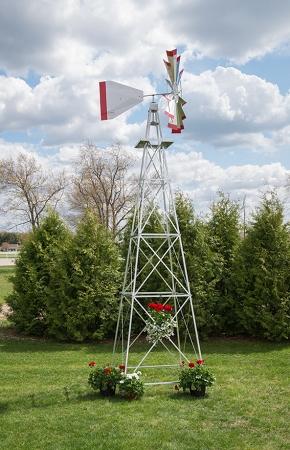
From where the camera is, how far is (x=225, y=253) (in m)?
12.0

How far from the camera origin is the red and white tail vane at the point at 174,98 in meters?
7.13

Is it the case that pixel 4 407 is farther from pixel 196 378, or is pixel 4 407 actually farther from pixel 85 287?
pixel 85 287

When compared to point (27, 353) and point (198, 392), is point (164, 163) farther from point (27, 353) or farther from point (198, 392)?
point (27, 353)

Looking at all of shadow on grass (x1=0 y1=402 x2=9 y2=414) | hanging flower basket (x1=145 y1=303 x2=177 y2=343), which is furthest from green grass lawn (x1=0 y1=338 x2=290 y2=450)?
hanging flower basket (x1=145 y1=303 x2=177 y2=343)

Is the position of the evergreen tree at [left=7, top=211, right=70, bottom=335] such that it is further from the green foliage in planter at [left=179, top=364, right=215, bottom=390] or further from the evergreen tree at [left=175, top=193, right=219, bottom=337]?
the green foliage in planter at [left=179, top=364, right=215, bottom=390]

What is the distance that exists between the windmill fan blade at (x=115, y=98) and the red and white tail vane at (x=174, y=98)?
1.58 feet

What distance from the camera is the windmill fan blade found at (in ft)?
22.7

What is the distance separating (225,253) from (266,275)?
1.39m

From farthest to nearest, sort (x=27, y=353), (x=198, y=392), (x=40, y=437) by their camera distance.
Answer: (x=27, y=353) → (x=198, y=392) → (x=40, y=437)

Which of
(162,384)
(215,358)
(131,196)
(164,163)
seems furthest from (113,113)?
(131,196)

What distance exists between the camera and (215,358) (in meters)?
9.50

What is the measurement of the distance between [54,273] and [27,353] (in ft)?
6.57

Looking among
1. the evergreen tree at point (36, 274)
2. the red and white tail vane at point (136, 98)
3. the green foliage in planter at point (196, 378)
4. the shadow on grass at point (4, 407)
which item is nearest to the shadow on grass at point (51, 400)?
the shadow on grass at point (4, 407)

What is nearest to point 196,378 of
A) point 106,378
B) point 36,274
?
→ point 106,378
